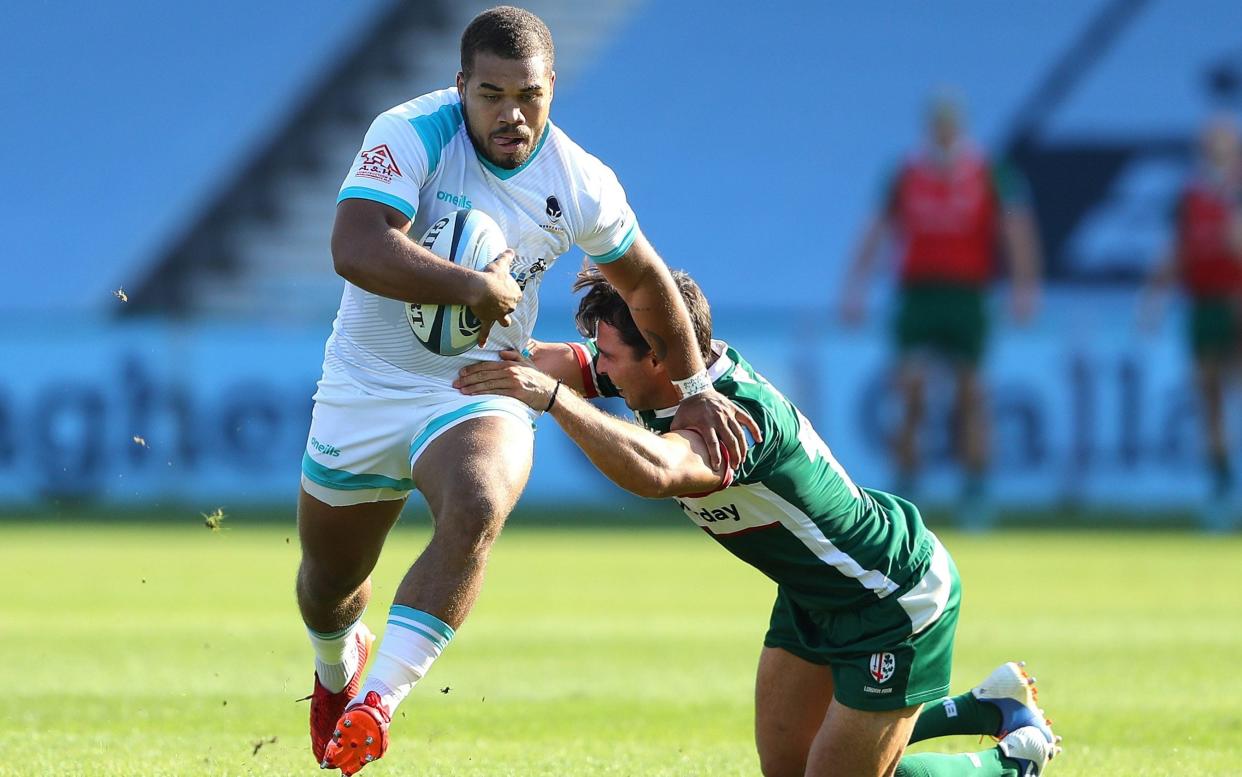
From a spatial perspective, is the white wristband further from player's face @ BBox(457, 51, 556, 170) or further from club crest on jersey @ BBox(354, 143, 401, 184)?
club crest on jersey @ BBox(354, 143, 401, 184)

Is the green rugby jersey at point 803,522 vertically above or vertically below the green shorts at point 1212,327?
above

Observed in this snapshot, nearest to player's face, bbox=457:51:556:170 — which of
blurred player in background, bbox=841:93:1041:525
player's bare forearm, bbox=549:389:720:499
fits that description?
player's bare forearm, bbox=549:389:720:499

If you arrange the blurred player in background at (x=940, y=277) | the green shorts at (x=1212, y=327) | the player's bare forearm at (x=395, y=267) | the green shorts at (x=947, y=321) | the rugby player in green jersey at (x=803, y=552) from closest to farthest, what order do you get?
the rugby player in green jersey at (x=803, y=552) < the player's bare forearm at (x=395, y=267) < the blurred player in background at (x=940, y=277) < the green shorts at (x=947, y=321) < the green shorts at (x=1212, y=327)

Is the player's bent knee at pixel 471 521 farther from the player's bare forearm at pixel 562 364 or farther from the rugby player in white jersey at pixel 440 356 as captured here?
the player's bare forearm at pixel 562 364

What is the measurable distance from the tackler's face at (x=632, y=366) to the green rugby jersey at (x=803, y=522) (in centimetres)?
11

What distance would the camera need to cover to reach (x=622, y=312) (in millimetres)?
5805

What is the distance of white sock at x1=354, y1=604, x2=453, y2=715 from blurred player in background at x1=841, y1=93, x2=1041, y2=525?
11.4 m

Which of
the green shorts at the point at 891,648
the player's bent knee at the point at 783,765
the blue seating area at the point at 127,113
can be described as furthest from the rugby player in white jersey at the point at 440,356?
the blue seating area at the point at 127,113

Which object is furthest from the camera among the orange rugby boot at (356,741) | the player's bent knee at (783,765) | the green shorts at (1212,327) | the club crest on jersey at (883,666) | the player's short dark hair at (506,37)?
the green shorts at (1212,327)

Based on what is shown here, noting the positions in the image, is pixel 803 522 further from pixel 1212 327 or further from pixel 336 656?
pixel 1212 327

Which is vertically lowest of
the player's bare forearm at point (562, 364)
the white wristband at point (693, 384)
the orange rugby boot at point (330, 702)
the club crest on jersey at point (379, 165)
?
the orange rugby boot at point (330, 702)

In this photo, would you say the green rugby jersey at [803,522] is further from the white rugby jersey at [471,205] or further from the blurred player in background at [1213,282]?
the blurred player in background at [1213,282]

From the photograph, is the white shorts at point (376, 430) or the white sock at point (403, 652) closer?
the white sock at point (403, 652)

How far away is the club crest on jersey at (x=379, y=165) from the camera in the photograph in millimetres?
5457
